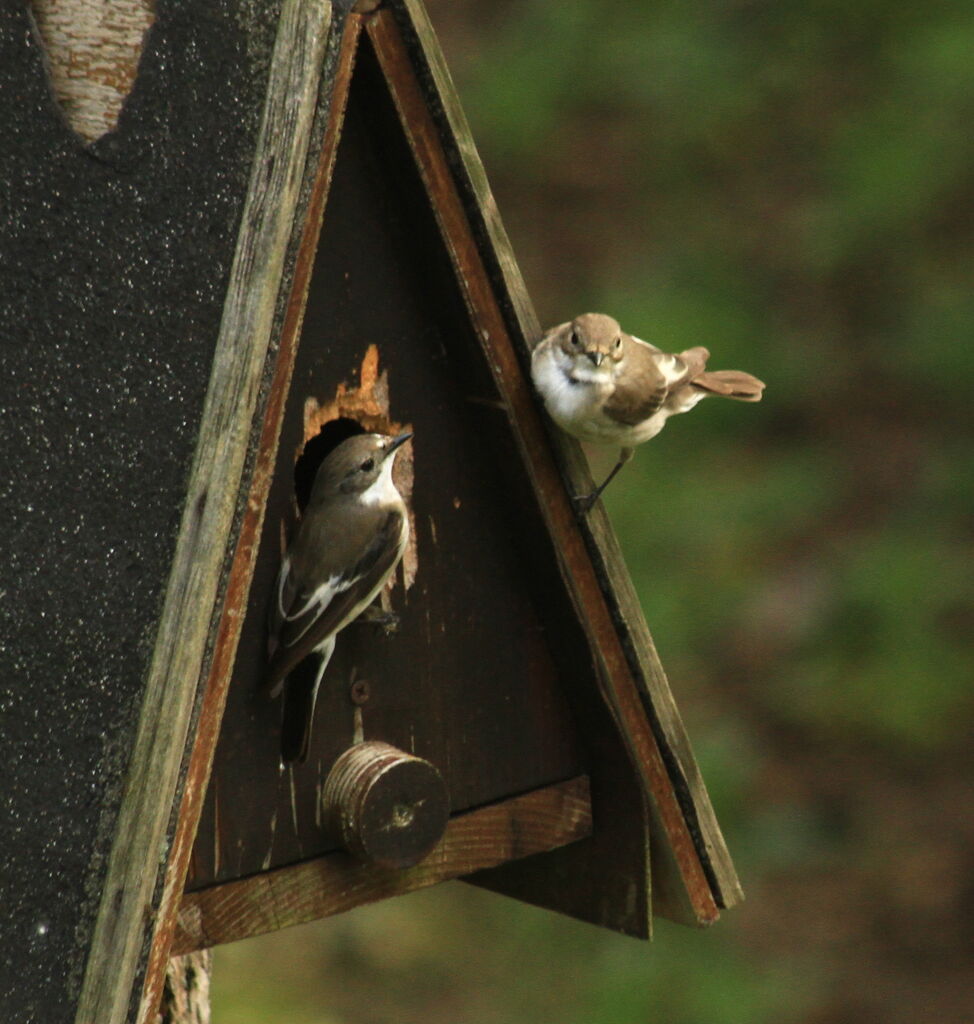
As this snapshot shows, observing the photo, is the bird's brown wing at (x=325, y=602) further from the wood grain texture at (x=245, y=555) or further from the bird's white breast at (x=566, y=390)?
the bird's white breast at (x=566, y=390)

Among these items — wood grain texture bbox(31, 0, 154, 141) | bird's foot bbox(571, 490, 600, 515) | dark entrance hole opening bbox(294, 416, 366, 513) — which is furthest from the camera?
dark entrance hole opening bbox(294, 416, 366, 513)

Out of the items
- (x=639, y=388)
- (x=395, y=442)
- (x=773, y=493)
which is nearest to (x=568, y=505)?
(x=395, y=442)

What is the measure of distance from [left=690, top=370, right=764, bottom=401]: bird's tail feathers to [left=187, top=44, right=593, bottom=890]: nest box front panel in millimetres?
913

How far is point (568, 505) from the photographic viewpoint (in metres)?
3.13

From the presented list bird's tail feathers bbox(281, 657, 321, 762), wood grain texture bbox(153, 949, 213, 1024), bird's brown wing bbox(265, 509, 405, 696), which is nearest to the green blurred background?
wood grain texture bbox(153, 949, 213, 1024)

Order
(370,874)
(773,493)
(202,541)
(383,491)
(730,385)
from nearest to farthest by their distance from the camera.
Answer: (202,541)
(383,491)
(370,874)
(730,385)
(773,493)

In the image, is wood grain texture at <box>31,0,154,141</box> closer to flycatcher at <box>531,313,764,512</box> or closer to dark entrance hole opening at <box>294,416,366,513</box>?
dark entrance hole opening at <box>294,416,366,513</box>

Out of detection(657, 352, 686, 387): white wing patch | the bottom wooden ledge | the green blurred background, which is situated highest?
detection(657, 352, 686, 387): white wing patch

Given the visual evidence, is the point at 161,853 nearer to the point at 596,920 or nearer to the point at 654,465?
the point at 596,920

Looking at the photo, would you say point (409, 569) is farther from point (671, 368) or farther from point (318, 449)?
point (671, 368)

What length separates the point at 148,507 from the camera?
8.89 feet

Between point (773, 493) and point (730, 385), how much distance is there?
4.39 m

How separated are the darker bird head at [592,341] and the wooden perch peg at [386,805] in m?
0.81

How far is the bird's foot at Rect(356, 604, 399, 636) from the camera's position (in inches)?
124
